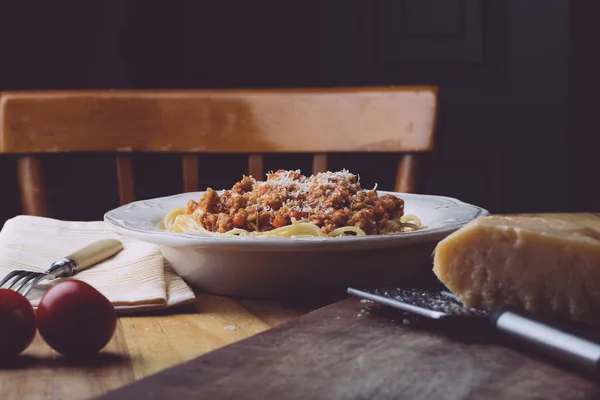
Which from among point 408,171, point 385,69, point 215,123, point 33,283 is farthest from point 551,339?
point 385,69

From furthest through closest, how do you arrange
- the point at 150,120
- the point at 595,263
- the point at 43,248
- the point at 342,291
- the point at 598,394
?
the point at 150,120 → the point at 43,248 → the point at 342,291 → the point at 595,263 → the point at 598,394

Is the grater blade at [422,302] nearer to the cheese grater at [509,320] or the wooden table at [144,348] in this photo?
the cheese grater at [509,320]

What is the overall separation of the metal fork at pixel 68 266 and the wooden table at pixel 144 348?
18cm

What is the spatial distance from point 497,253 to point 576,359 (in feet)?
0.75

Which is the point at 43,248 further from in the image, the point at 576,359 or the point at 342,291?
the point at 576,359

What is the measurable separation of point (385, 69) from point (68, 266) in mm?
2696

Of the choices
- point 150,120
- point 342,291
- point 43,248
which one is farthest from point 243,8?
point 342,291

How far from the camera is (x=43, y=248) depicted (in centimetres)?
134

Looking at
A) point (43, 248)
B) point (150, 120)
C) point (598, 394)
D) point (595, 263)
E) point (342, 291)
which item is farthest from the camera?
point (150, 120)

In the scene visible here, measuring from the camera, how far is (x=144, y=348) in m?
0.90

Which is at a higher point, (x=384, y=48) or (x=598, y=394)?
(x=384, y=48)

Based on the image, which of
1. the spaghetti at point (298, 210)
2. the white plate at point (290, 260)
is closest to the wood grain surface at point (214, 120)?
the spaghetti at point (298, 210)

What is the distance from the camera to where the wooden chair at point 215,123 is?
2.00 meters

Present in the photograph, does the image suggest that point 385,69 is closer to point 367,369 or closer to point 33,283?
point 33,283
